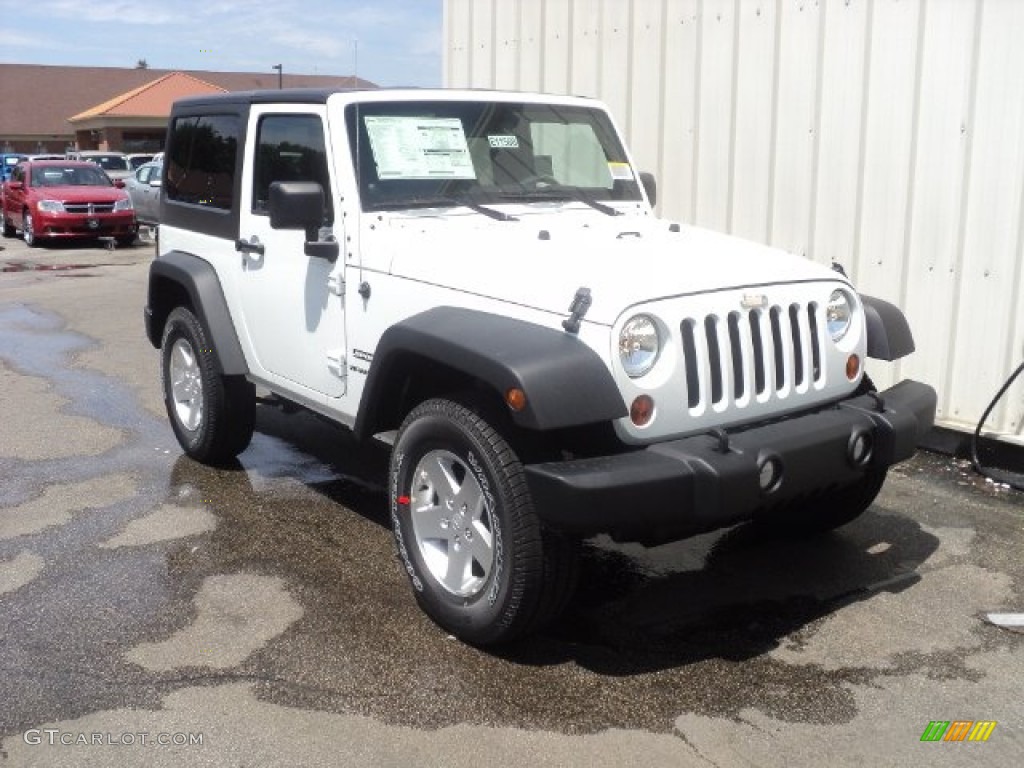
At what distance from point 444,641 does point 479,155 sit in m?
2.20

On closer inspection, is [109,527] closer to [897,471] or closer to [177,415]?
[177,415]

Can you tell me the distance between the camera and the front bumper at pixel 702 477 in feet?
11.5

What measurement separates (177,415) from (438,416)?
3.09 metres

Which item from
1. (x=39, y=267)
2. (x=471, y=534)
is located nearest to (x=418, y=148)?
(x=471, y=534)

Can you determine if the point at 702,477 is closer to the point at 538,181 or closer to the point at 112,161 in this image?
the point at 538,181

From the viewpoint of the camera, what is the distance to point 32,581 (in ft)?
15.5

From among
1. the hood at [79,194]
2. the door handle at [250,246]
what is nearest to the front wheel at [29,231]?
the hood at [79,194]

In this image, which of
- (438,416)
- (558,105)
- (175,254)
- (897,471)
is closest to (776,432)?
(438,416)

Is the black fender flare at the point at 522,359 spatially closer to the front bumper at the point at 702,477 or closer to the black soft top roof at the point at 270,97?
the front bumper at the point at 702,477

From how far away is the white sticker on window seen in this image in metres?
5.17

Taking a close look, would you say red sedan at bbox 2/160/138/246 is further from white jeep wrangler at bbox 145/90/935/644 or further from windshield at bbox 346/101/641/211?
windshield at bbox 346/101/641/211

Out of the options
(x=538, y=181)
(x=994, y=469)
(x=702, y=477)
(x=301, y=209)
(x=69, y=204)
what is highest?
(x=538, y=181)

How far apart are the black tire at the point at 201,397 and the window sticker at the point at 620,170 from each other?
7.28ft

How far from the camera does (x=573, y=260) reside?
414 cm
